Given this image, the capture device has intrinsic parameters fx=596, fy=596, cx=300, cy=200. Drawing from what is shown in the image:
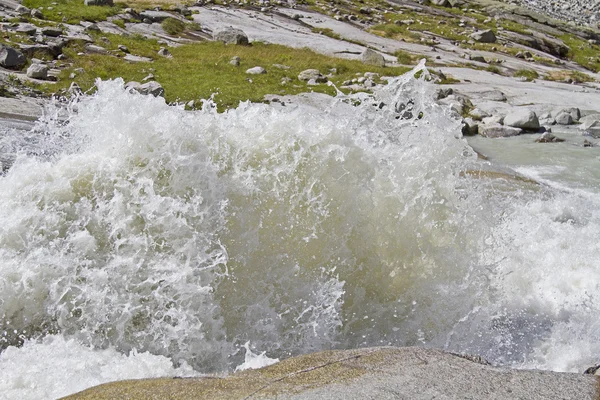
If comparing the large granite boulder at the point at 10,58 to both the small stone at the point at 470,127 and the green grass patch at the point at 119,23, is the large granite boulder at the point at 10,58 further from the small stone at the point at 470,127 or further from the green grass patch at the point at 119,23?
the small stone at the point at 470,127

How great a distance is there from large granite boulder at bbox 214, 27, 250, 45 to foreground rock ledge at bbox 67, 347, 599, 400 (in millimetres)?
37782

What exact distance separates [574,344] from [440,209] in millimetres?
2922

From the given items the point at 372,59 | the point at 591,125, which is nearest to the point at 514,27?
the point at 372,59

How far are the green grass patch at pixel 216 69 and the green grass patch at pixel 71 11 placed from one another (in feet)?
14.6

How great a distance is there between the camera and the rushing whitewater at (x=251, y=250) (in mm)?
8062

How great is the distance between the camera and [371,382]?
508 cm

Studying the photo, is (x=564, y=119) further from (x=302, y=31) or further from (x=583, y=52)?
(x=583, y=52)

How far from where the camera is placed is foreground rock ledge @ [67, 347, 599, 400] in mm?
4938

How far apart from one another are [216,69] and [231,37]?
39.9 feet

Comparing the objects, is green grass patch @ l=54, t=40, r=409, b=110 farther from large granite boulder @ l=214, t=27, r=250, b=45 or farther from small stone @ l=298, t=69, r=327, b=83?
large granite boulder @ l=214, t=27, r=250, b=45

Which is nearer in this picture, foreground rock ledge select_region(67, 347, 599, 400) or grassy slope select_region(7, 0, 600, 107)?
foreground rock ledge select_region(67, 347, 599, 400)

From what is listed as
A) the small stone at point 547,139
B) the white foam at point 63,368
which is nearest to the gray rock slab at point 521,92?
the small stone at point 547,139

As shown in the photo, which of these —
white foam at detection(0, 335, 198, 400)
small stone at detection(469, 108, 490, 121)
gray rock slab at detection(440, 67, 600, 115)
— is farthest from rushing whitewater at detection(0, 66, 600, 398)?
gray rock slab at detection(440, 67, 600, 115)

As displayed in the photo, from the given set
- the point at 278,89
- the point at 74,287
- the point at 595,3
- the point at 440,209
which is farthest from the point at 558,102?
the point at 595,3
